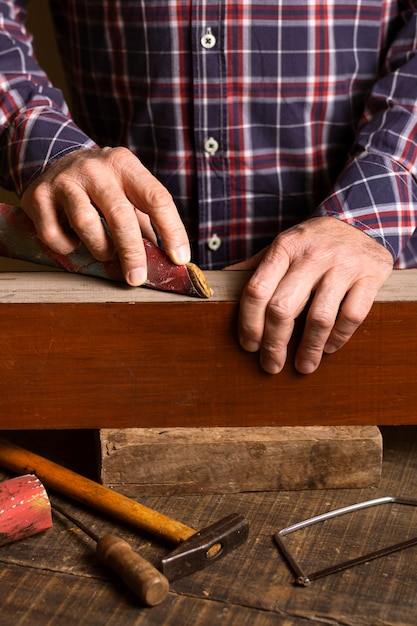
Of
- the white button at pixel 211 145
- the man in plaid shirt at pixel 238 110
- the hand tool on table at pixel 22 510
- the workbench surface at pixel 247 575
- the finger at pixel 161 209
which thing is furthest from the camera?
the white button at pixel 211 145

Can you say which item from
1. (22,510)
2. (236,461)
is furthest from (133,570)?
(236,461)

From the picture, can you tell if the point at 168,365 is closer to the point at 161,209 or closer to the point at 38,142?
the point at 161,209

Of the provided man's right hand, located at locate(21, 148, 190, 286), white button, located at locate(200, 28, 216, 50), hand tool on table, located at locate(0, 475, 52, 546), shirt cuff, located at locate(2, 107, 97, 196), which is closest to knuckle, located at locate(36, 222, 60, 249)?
man's right hand, located at locate(21, 148, 190, 286)

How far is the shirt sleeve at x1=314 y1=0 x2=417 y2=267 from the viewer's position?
60.8 inches

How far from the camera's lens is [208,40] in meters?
1.75

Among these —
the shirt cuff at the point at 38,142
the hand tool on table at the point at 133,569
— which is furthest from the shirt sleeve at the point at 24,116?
the hand tool on table at the point at 133,569

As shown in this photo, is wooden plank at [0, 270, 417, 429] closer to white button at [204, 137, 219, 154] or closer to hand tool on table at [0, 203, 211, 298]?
hand tool on table at [0, 203, 211, 298]

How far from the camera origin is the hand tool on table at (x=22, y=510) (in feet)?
4.04

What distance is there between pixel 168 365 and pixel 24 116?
2.43ft

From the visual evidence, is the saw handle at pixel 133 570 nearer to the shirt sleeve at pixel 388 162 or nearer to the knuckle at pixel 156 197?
the knuckle at pixel 156 197

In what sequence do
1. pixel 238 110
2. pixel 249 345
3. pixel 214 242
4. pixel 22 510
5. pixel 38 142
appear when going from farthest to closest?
1. pixel 214 242
2. pixel 238 110
3. pixel 38 142
4. pixel 249 345
5. pixel 22 510

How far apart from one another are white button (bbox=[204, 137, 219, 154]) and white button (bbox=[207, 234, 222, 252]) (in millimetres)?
199

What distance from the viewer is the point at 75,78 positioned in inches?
78.2

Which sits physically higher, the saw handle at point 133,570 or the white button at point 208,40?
the white button at point 208,40
